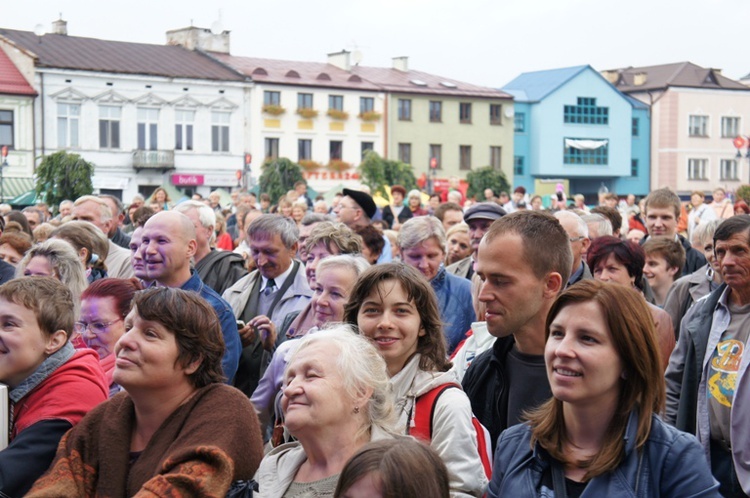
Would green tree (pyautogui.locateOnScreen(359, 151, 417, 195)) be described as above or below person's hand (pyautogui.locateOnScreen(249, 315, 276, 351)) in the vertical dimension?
above

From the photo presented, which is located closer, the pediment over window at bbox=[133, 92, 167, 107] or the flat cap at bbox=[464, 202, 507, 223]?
the flat cap at bbox=[464, 202, 507, 223]

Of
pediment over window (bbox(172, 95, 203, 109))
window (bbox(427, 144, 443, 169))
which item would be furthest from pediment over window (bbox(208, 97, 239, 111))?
window (bbox(427, 144, 443, 169))

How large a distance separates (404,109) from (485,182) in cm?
705

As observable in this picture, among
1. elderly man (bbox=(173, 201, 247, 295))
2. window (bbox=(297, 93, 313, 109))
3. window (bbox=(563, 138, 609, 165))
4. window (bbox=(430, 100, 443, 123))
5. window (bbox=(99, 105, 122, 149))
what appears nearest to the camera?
elderly man (bbox=(173, 201, 247, 295))

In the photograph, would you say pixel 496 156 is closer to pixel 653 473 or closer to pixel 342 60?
pixel 342 60

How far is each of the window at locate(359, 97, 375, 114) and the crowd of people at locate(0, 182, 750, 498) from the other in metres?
49.7

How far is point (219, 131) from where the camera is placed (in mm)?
51125

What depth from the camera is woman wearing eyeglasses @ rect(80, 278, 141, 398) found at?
5.11 metres

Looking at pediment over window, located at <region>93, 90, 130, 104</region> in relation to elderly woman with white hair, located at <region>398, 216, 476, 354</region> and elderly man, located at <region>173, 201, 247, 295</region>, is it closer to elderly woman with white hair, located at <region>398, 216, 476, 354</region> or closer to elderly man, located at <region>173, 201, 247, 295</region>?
elderly man, located at <region>173, 201, 247, 295</region>

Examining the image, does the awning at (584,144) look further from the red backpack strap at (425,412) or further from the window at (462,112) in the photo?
the red backpack strap at (425,412)

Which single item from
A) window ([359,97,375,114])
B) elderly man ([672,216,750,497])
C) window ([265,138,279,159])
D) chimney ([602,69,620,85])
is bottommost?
elderly man ([672,216,750,497])

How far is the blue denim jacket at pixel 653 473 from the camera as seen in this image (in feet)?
9.80

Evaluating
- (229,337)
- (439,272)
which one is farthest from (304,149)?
(229,337)

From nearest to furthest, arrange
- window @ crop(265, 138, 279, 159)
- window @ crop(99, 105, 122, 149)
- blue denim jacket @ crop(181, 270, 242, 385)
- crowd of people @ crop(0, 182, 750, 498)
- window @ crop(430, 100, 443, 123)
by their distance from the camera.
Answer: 1. crowd of people @ crop(0, 182, 750, 498)
2. blue denim jacket @ crop(181, 270, 242, 385)
3. window @ crop(99, 105, 122, 149)
4. window @ crop(265, 138, 279, 159)
5. window @ crop(430, 100, 443, 123)
